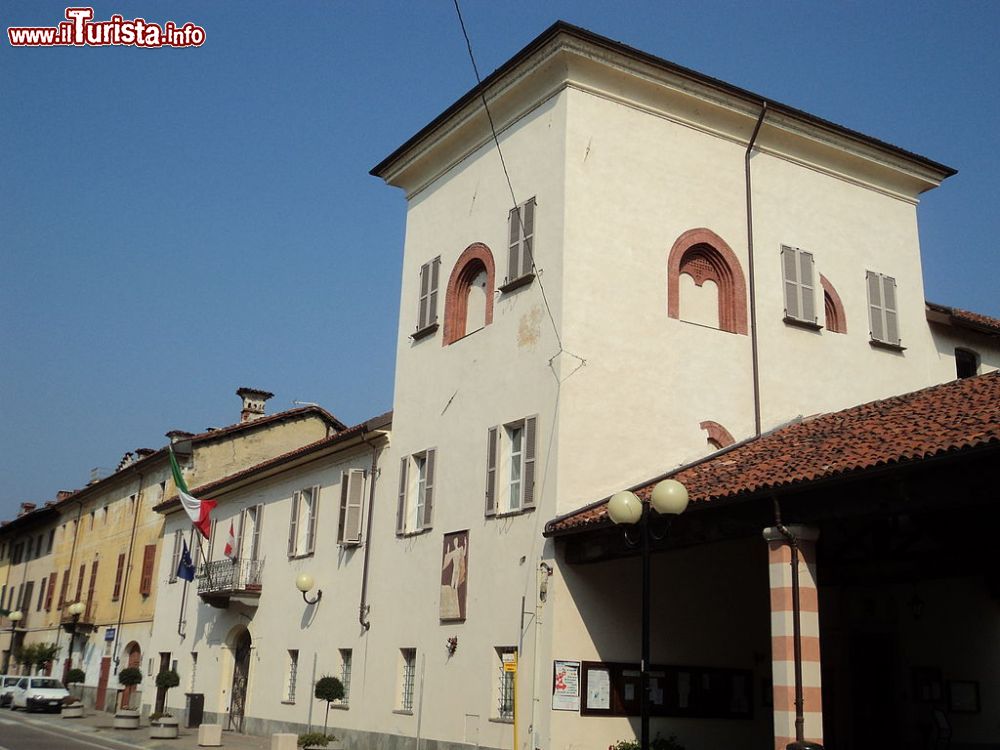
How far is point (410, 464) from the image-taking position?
67.2 ft

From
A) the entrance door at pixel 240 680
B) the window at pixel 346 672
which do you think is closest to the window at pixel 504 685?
the window at pixel 346 672

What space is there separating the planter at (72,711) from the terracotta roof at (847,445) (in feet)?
77.4

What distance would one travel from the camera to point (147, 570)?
1400 inches

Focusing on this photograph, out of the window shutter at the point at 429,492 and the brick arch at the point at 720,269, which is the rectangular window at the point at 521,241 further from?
the window shutter at the point at 429,492

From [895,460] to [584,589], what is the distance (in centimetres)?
648

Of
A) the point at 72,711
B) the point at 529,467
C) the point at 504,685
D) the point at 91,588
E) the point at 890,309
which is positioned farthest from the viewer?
the point at 91,588

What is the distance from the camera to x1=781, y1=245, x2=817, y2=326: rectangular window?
764 inches

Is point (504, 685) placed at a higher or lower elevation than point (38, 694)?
higher

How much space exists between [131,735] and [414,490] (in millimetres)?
11630

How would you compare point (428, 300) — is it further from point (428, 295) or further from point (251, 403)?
point (251, 403)

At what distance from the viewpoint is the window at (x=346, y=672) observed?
2131 centimetres

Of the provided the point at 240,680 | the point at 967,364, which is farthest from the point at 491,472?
the point at 240,680

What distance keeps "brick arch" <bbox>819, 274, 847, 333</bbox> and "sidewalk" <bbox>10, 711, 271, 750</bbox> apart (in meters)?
14.8

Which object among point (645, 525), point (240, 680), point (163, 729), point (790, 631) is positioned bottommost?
point (163, 729)
